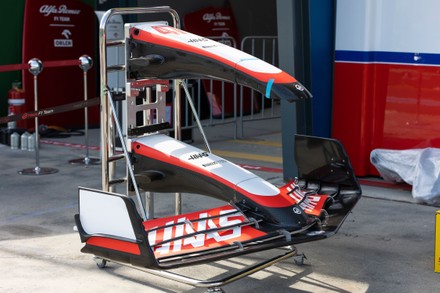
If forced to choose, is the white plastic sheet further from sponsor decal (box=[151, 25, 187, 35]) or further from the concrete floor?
sponsor decal (box=[151, 25, 187, 35])

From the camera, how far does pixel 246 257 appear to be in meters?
6.00

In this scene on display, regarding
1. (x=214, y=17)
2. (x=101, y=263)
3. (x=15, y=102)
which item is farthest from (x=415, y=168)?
(x=214, y=17)

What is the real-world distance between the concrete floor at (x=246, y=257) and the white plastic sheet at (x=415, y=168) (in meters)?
0.14

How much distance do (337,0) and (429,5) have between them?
3.17ft

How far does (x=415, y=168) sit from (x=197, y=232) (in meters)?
3.54

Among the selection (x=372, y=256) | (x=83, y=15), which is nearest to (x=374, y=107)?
(x=372, y=256)

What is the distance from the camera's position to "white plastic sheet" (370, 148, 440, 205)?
25.0ft

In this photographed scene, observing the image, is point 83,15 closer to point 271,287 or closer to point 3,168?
point 3,168

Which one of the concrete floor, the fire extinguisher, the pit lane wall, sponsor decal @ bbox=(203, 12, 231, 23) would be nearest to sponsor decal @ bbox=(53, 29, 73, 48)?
the fire extinguisher

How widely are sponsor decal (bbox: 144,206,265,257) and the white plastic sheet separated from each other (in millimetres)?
2936

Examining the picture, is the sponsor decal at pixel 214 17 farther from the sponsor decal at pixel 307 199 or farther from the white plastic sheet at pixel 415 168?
the sponsor decal at pixel 307 199

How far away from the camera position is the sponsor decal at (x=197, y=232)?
16.2 feet

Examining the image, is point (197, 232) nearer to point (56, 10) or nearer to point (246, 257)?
point (246, 257)

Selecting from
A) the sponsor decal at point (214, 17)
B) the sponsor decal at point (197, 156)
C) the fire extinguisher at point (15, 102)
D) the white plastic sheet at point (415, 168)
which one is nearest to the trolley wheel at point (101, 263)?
the sponsor decal at point (197, 156)
